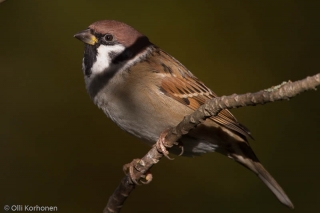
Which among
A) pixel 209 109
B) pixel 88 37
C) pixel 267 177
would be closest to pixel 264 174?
pixel 267 177

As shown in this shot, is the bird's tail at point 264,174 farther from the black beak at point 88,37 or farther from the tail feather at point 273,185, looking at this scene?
the black beak at point 88,37

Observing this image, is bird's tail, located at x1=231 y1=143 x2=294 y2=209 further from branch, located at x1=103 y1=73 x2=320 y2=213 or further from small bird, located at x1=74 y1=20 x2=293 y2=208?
branch, located at x1=103 y1=73 x2=320 y2=213

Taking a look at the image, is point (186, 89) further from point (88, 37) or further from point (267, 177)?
point (267, 177)

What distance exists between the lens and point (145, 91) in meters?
3.09

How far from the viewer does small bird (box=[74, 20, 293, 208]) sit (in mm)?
3059

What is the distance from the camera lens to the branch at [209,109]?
172cm

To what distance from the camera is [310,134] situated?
12.2 ft

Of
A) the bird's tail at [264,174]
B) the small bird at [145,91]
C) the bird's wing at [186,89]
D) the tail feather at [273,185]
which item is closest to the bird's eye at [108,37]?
the small bird at [145,91]

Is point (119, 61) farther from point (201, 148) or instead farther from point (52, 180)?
point (52, 180)

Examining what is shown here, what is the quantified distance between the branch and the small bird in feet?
0.96

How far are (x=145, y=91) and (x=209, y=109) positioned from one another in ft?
3.50

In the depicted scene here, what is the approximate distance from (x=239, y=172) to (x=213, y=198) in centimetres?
27

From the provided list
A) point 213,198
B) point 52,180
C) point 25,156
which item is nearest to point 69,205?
point 52,180

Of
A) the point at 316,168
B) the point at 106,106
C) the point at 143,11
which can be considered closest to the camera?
the point at 106,106
